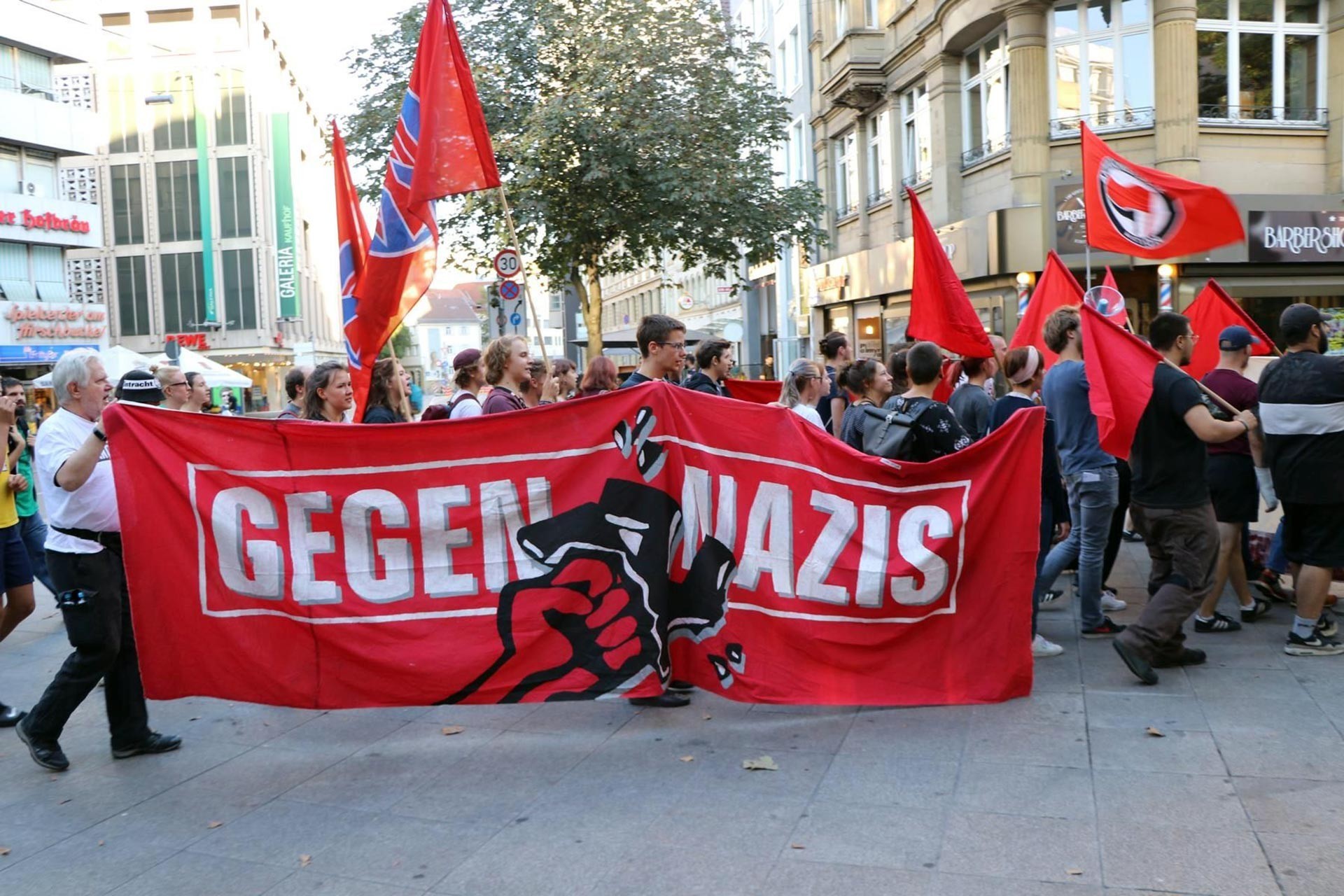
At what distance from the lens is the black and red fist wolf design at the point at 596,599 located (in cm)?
541

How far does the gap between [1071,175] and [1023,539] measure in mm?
Result: 16348

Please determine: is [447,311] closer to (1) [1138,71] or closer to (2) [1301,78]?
(1) [1138,71]

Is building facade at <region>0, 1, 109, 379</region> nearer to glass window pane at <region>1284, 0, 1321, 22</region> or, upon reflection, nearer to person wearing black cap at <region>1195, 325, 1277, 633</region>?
glass window pane at <region>1284, 0, 1321, 22</region>

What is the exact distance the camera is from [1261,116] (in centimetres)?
1966

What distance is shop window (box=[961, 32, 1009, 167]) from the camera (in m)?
21.5

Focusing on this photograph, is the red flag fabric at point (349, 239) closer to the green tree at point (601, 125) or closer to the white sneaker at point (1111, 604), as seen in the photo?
the white sneaker at point (1111, 604)

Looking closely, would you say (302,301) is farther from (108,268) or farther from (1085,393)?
(1085,393)

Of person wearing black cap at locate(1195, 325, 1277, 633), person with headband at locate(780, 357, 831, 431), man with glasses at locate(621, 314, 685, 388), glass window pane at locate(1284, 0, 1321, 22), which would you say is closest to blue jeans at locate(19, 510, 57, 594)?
man with glasses at locate(621, 314, 685, 388)

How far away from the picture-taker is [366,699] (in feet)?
17.7


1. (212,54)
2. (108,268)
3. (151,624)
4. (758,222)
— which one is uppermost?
(212,54)

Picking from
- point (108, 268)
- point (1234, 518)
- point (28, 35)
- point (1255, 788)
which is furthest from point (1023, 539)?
point (108, 268)

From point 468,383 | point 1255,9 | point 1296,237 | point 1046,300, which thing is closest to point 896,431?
point 468,383

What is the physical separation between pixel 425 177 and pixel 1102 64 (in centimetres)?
1628

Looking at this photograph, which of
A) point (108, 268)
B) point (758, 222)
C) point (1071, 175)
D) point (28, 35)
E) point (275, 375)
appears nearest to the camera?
point (1071, 175)
